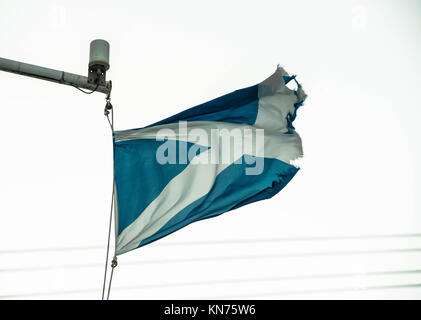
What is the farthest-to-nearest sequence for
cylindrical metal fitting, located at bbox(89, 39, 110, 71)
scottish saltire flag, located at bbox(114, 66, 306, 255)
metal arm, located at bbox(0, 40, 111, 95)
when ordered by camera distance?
1. scottish saltire flag, located at bbox(114, 66, 306, 255)
2. cylindrical metal fitting, located at bbox(89, 39, 110, 71)
3. metal arm, located at bbox(0, 40, 111, 95)

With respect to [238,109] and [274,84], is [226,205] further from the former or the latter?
[274,84]

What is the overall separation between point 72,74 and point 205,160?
64.4 inches

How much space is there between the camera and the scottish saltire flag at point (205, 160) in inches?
169

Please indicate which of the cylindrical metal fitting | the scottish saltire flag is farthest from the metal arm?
the scottish saltire flag

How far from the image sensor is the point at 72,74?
3.80 metres

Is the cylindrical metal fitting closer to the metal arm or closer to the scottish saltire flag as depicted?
the metal arm

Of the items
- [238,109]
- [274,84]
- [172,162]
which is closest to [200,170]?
[172,162]

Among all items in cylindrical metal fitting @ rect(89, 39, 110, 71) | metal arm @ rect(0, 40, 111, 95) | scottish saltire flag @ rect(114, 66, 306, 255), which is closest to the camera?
metal arm @ rect(0, 40, 111, 95)

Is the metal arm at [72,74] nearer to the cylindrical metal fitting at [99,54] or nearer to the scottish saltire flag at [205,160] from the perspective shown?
the cylindrical metal fitting at [99,54]

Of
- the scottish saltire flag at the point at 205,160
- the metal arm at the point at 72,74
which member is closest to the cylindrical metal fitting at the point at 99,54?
the metal arm at the point at 72,74

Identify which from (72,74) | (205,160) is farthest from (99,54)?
(205,160)

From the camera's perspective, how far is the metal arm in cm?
357

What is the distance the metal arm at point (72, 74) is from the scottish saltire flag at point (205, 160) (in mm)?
620

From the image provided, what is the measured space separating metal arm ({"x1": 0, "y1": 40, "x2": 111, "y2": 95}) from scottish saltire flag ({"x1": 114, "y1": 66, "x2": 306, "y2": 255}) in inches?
24.4
